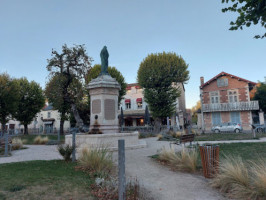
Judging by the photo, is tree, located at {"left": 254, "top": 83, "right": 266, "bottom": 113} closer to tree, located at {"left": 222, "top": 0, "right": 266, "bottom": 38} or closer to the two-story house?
the two-story house

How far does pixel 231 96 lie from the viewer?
1264 inches

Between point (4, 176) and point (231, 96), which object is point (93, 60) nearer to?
point (4, 176)

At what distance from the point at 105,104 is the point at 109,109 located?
16.4 inches

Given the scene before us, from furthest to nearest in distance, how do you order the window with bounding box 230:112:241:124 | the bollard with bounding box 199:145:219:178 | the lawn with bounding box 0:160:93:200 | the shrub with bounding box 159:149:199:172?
the window with bounding box 230:112:241:124
the shrub with bounding box 159:149:199:172
the bollard with bounding box 199:145:219:178
the lawn with bounding box 0:160:93:200

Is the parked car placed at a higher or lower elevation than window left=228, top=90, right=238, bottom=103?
lower

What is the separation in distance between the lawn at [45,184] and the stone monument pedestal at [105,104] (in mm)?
6110

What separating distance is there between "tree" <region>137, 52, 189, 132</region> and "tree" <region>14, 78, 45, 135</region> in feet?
62.9

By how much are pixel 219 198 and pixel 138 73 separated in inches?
980

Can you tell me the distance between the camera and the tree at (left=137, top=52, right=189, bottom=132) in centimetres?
2542

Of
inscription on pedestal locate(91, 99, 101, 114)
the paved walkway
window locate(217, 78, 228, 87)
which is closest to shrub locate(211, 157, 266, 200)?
the paved walkway

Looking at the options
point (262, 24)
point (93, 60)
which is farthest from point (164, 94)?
point (262, 24)

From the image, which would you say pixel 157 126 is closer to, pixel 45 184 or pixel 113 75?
pixel 113 75

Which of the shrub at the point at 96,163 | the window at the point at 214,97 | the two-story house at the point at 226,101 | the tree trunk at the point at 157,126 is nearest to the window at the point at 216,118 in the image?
the two-story house at the point at 226,101

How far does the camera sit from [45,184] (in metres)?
4.30
